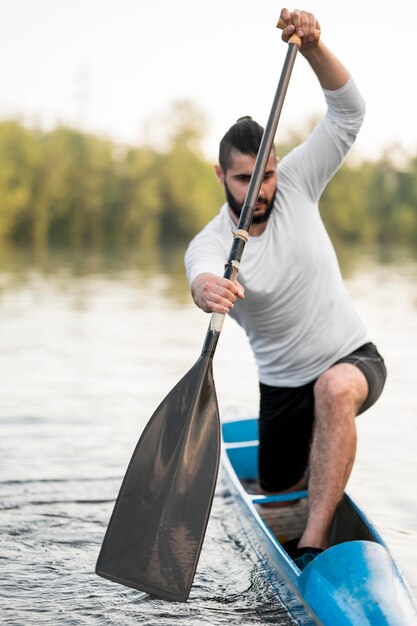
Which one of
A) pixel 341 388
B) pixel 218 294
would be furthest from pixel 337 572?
pixel 218 294

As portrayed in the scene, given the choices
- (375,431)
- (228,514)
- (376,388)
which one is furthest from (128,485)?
(375,431)

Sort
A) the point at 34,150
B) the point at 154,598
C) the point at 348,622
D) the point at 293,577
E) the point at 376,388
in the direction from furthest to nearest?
the point at 34,150 < the point at 376,388 < the point at 154,598 < the point at 293,577 < the point at 348,622

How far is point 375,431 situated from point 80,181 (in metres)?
57.8

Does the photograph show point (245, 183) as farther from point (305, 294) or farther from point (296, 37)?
point (296, 37)

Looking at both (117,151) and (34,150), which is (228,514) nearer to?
(34,150)

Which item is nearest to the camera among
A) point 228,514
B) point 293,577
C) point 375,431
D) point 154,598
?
point 293,577

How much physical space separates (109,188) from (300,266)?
61203 mm

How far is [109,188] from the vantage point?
64.4 metres

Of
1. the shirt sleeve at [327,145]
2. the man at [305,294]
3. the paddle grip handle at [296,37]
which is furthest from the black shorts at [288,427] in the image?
the paddle grip handle at [296,37]

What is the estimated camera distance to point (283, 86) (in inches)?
166

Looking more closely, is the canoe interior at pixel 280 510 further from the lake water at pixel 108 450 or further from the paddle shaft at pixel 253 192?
the paddle shaft at pixel 253 192

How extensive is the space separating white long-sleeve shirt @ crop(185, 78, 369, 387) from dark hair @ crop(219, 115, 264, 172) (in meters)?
0.34

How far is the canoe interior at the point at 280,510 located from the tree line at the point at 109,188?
52331 millimetres

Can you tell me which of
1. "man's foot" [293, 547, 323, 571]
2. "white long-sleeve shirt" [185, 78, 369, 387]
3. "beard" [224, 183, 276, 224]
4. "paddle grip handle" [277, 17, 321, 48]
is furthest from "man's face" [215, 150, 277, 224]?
"man's foot" [293, 547, 323, 571]
